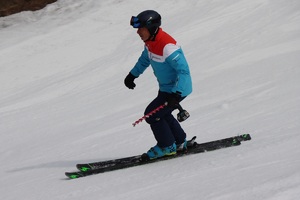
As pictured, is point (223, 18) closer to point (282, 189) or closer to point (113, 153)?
point (113, 153)

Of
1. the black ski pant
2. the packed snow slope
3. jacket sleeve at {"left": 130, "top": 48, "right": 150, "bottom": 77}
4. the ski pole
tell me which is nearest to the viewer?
the packed snow slope

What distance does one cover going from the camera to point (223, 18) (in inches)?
563

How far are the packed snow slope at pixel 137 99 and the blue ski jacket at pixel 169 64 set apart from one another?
80 cm

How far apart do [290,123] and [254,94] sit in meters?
2.27

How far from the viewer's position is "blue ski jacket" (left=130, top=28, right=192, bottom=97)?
4938mm

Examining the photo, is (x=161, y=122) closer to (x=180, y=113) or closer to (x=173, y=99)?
(x=180, y=113)

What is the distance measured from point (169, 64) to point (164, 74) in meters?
0.17

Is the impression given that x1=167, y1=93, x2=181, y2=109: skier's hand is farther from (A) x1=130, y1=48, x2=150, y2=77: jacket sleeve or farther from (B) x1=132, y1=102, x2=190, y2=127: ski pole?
(A) x1=130, y1=48, x2=150, y2=77: jacket sleeve

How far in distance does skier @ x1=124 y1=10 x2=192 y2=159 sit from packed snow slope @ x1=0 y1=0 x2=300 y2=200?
326 mm

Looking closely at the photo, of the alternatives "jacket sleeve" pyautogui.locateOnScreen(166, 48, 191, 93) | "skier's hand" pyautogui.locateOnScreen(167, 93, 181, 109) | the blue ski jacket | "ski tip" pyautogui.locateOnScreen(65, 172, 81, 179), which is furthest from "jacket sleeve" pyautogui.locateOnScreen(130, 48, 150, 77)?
"ski tip" pyautogui.locateOnScreen(65, 172, 81, 179)

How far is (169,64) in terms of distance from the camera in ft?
16.7

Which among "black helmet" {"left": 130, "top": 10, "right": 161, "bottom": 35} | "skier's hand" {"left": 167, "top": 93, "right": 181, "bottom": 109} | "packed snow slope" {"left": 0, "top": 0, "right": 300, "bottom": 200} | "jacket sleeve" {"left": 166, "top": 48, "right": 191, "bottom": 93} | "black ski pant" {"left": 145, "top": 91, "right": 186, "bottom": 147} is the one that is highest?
"black helmet" {"left": 130, "top": 10, "right": 161, "bottom": 35}

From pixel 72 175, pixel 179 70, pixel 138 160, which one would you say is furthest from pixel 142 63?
pixel 72 175

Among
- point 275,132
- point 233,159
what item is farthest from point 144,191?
point 275,132
